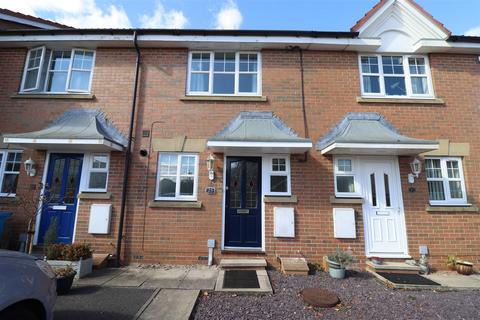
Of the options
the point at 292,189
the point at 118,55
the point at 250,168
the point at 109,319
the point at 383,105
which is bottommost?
the point at 109,319

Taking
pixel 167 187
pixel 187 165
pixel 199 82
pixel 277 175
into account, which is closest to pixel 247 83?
pixel 199 82

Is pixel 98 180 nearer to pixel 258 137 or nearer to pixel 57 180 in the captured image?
pixel 57 180

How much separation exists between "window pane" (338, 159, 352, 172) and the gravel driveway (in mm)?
2998

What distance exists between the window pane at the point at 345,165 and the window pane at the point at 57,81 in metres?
8.92

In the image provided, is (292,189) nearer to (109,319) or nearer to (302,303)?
(302,303)

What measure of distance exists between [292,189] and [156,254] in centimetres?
418

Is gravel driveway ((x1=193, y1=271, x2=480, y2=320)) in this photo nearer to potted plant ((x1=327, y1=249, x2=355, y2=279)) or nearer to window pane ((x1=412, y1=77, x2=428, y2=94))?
potted plant ((x1=327, y1=249, x2=355, y2=279))

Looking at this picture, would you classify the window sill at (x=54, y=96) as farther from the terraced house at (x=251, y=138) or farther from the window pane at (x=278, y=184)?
the window pane at (x=278, y=184)

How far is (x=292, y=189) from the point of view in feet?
23.6

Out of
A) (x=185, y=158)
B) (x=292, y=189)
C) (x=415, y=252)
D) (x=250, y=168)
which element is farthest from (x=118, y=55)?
(x=415, y=252)

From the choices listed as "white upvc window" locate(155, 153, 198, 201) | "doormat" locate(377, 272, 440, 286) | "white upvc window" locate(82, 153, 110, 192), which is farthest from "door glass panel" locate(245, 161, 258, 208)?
"white upvc window" locate(82, 153, 110, 192)

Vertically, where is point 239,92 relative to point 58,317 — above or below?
above

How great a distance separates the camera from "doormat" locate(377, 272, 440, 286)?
5.65 metres

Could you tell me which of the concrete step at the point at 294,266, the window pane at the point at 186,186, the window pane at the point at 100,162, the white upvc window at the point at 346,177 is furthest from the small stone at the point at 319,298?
the window pane at the point at 100,162
